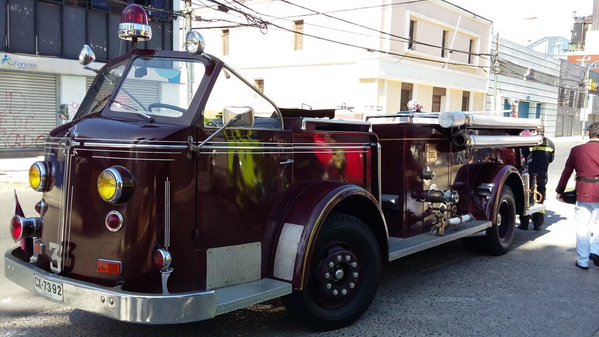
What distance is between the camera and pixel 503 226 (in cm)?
748

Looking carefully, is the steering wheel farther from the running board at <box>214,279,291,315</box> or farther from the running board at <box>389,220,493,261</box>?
the running board at <box>389,220,493,261</box>

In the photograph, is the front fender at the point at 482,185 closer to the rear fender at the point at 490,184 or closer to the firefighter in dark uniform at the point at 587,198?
the rear fender at the point at 490,184

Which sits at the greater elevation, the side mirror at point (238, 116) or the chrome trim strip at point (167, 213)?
the side mirror at point (238, 116)

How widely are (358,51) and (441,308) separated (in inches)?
970

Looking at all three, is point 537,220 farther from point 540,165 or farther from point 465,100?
point 465,100

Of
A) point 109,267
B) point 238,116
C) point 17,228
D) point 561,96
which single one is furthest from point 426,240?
point 561,96

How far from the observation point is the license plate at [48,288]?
357 centimetres

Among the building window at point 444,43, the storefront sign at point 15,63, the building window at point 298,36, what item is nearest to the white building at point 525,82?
the building window at point 444,43

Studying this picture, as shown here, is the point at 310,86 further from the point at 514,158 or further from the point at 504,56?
the point at 514,158

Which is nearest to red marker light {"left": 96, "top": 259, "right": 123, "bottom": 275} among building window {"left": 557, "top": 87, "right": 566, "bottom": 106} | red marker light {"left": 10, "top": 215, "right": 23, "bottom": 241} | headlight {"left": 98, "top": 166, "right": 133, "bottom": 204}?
headlight {"left": 98, "top": 166, "right": 133, "bottom": 204}

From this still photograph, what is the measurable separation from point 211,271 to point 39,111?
18336 millimetres

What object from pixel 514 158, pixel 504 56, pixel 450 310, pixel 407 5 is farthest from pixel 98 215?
pixel 504 56

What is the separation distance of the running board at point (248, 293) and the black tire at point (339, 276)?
252 mm

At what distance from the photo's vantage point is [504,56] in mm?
39781
